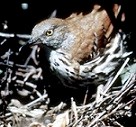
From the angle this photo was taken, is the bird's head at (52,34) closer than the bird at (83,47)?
Yes

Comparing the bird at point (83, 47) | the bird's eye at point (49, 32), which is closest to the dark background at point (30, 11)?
the bird at point (83, 47)

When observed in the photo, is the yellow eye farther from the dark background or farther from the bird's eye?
the dark background

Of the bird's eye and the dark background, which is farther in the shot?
the dark background

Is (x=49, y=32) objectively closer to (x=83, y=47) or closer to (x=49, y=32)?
(x=49, y=32)

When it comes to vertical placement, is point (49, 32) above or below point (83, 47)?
above

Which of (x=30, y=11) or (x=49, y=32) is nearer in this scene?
(x=49, y=32)

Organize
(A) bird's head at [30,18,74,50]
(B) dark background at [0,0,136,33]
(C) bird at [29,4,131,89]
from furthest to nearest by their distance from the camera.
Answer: (B) dark background at [0,0,136,33], (C) bird at [29,4,131,89], (A) bird's head at [30,18,74,50]

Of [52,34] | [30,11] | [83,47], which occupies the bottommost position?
[83,47]

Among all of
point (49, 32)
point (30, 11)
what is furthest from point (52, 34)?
point (30, 11)

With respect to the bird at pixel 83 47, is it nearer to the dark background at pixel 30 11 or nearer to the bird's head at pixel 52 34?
the bird's head at pixel 52 34

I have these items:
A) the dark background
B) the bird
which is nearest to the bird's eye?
the bird
